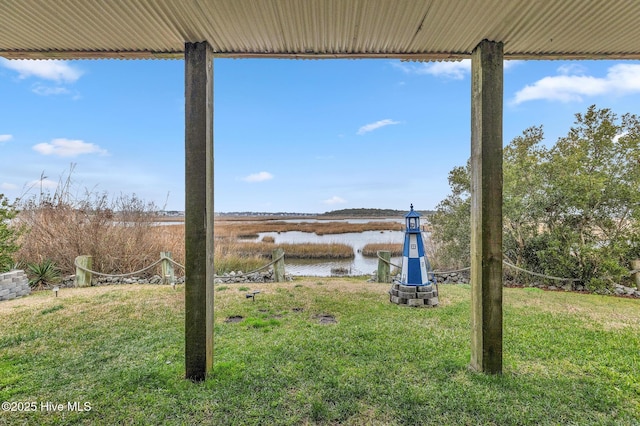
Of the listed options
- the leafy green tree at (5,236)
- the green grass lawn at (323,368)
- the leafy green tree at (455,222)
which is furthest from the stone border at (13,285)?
the leafy green tree at (455,222)

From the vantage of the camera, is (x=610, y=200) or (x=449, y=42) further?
(x=610, y=200)

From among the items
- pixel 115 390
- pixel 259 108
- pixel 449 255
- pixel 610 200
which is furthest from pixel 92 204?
pixel 610 200

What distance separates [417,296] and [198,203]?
3.50 m

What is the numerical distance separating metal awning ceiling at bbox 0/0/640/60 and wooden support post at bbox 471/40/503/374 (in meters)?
0.27

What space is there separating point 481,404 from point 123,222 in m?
8.82

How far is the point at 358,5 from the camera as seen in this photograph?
6.18 ft

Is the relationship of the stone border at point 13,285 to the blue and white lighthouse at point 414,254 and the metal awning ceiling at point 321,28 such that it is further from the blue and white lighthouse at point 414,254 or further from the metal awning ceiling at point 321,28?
the blue and white lighthouse at point 414,254

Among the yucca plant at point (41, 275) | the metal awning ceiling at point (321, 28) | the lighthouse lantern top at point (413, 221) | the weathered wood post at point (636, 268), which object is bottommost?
the yucca plant at point (41, 275)

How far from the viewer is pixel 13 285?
5.32m

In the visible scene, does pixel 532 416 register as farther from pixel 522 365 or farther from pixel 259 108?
pixel 259 108

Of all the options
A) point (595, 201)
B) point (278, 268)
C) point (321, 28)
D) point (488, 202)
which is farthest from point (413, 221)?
point (595, 201)

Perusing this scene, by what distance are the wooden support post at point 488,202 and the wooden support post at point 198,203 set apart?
6.96 feet

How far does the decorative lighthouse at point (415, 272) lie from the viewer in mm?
4371

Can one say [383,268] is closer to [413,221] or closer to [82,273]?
[413,221]
